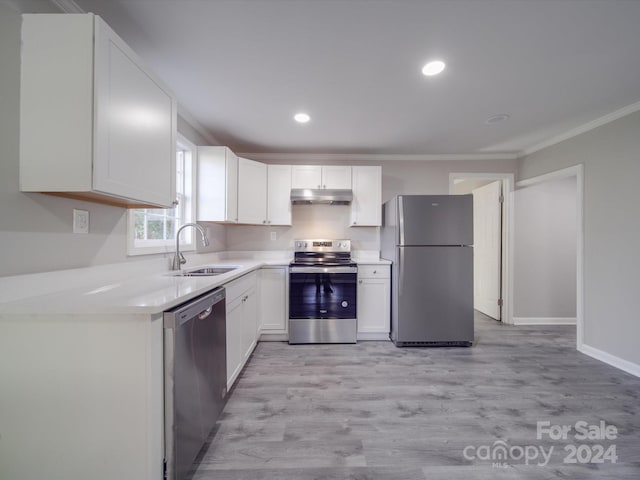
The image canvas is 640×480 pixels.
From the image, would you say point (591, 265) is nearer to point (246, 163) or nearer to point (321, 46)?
point (321, 46)

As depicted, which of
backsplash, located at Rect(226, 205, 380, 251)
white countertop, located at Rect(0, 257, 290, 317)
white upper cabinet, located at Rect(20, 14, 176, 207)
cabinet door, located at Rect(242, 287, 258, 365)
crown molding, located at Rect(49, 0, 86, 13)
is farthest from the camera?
backsplash, located at Rect(226, 205, 380, 251)

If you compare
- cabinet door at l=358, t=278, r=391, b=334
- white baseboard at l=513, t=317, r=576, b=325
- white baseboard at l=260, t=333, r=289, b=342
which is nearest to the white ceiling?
cabinet door at l=358, t=278, r=391, b=334

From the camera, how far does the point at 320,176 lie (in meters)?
3.13

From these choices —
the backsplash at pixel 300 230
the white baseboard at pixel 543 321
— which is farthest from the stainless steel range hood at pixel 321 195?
the white baseboard at pixel 543 321

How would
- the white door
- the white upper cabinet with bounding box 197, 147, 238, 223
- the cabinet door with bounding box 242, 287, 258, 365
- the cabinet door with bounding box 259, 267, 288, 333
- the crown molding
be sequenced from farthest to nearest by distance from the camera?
the white door < the cabinet door with bounding box 259, 267, 288, 333 < the white upper cabinet with bounding box 197, 147, 238, 223 < the cabinet door with bounding box 242, 287, 258, 365 < the crown molding

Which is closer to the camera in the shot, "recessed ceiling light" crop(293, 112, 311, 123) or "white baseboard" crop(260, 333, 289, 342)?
"recessed ceiling light" crop(293, 112, 311, 123)

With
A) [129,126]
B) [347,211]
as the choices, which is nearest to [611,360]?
[347,211]

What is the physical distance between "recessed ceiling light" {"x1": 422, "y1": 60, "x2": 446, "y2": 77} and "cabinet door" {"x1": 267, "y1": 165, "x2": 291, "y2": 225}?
6.10 feet

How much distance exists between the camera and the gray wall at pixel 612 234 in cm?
221

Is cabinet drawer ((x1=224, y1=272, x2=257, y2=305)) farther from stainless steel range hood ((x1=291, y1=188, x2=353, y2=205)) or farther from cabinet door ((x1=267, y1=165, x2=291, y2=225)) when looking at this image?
stainless steel range hood ((x1=291, y1=188, x2=353, y2=205))

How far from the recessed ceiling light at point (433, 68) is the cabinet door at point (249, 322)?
230 centimetres

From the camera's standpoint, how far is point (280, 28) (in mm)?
1375

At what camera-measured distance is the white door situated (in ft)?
11.6

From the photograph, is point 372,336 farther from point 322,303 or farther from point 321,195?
point 321,195
